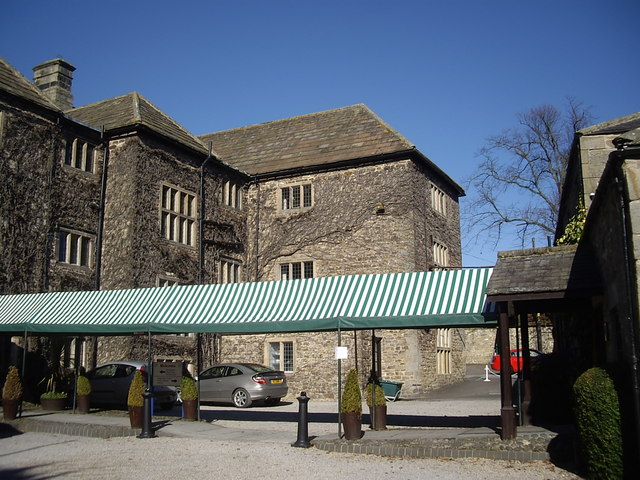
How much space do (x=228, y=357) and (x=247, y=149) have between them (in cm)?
953

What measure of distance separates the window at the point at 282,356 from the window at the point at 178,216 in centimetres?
516

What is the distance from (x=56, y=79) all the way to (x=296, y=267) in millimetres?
11770

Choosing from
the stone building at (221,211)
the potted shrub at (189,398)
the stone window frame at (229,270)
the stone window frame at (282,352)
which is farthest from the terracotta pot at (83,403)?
the stone window frame at (282,352)

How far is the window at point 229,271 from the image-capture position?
25980mm

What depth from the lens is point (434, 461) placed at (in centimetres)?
1041

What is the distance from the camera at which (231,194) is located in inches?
1070

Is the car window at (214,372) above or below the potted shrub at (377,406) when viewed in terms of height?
above

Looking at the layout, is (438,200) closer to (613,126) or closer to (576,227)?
(576,227)

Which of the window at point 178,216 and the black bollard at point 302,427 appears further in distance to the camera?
the window at point 178,216

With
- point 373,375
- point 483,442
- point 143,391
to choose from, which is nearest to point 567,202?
point 373,375

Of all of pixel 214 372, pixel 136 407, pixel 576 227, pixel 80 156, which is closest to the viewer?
pixel 136 407

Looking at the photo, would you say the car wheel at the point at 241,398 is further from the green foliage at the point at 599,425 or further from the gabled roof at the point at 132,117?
the green foliage at the point at 599,425

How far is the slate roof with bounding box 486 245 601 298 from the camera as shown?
11.0m

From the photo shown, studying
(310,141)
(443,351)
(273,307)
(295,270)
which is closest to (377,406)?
(273,307)
